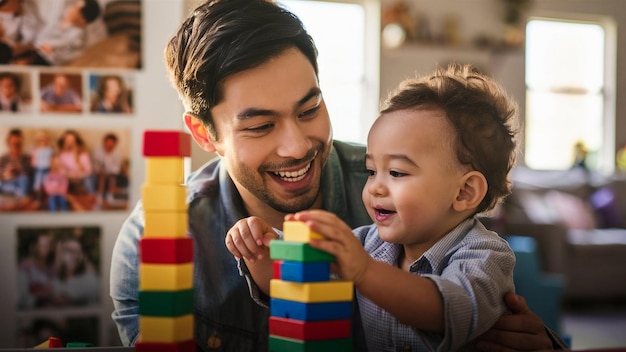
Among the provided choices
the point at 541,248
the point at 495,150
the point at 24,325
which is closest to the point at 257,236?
the point at 495,150

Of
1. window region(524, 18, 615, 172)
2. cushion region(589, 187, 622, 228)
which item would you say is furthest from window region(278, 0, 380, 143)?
cushion region(589, 187, 622, 228)

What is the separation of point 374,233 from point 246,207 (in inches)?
8.0

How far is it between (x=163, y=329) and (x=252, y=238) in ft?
0.55

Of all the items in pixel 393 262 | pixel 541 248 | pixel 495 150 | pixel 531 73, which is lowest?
pixel 541 248

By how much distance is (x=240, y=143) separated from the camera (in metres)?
0.84

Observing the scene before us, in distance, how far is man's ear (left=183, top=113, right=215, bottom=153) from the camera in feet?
2.90

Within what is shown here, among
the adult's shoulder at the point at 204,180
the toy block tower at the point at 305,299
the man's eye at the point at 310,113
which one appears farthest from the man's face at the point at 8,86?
the toy block tower at the point at 305,299

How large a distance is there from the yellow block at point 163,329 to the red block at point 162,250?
0.04 metres

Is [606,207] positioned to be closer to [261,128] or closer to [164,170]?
[261,128]

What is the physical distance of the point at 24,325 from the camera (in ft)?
4.49

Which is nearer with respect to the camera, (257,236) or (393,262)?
(257,236)

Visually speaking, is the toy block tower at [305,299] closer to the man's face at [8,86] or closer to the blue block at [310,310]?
the blue block at [310,310]

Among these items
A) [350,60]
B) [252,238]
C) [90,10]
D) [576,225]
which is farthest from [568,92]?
[252,238]

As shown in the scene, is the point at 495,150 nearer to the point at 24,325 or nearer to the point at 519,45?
the point at 24,325
